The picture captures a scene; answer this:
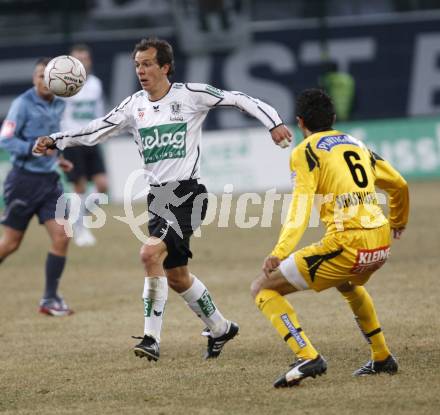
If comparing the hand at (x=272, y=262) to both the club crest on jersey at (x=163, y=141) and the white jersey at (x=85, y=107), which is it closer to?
the club crest on jersey at (x=163, y=141)

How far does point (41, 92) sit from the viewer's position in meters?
9.94

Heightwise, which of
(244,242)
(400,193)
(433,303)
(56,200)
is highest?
(400,193)

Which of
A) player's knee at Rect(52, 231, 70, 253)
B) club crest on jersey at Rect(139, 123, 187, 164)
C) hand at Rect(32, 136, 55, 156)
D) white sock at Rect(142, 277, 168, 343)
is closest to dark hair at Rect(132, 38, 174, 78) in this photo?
club crest on jersey at Rect(139, 123, 187, 164)

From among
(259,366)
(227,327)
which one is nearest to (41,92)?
(227,327)

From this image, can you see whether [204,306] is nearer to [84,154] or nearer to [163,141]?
[163,141]

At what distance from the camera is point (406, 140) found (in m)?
21.2

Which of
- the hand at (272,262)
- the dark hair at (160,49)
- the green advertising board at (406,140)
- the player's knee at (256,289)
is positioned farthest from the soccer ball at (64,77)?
the green advertising board at (406,140)

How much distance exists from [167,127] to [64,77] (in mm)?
1058

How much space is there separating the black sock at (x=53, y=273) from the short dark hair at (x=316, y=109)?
13.8 ft

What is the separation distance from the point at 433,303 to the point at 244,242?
5728 millimetres

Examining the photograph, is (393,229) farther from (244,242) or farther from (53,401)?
(244,242)

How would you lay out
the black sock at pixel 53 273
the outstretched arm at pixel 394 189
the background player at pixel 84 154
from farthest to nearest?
the background player at pixel 84 154 < the black sock at pixel 53 273 < the outstretched arm at pixel 394 189

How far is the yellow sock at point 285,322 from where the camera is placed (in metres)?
6.41

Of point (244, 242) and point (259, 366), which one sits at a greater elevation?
→ point (259, 366)
